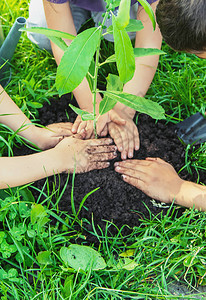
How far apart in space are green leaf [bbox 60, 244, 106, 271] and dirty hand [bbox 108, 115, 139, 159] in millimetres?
447

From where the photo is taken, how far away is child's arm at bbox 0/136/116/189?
148cm

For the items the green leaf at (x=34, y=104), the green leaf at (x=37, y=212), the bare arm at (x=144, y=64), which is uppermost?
the bare arm at (x=144, y=64)

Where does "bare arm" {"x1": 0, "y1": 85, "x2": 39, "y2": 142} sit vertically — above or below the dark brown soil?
above

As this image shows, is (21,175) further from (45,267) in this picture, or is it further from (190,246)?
(190,246)

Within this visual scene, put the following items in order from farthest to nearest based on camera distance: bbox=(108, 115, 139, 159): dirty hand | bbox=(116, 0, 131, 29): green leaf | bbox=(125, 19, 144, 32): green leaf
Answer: bbox=(108, 115, 139, 159): dirty hand → bbox=(125, 19, 144, 32): green leaf → bbox=(116, 0, 131, 29): green leaf

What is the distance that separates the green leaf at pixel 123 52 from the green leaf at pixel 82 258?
701 millimetres

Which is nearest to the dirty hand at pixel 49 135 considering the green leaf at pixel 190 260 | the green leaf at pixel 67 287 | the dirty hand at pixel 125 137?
the dirty hand at pixel 125 137

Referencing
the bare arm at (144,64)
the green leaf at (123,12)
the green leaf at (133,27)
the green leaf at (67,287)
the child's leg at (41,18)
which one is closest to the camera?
the green leaf at (123,12)

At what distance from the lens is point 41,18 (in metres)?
2.11

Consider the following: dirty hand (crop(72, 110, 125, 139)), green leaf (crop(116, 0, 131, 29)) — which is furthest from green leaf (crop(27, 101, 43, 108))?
green leaf (crop(116, 0, 131, 29))

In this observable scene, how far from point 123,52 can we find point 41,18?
4.16 feet

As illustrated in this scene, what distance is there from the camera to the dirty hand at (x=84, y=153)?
1.54 m

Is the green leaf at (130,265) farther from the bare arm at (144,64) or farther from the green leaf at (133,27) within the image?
the green leaf at (133,27)

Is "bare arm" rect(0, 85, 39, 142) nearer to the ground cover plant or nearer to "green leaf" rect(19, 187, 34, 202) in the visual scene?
the ground cover plant
